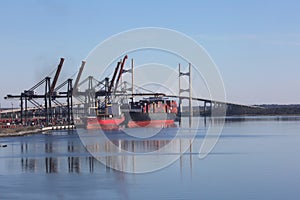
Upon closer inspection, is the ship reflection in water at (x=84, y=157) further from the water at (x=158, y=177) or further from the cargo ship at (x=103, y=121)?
the cargo ship at (x=103, y=121)

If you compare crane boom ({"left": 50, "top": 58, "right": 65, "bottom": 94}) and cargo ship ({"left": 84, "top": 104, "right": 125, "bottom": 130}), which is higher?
crane boom ({"left": 50, "top": 58, "right": 65, "bottom": 94})

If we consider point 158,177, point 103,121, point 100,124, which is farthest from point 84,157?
point 103,121

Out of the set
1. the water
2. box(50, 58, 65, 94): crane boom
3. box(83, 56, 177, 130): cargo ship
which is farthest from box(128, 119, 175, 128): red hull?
the water

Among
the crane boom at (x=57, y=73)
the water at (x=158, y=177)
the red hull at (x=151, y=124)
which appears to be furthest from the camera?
the red hull at (x=151, y=124)

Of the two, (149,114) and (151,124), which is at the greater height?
(149,114)

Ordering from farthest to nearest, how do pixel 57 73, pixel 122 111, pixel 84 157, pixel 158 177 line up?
pixel 122 111 → pixel 57 73 → pixel 84 157 → pixel 158 177

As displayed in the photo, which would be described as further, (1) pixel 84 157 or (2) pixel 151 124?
(2) pixel 151 124

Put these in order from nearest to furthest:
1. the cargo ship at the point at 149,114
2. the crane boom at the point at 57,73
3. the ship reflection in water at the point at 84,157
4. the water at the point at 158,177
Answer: the water at the point at 158,177, the ship reflection in water at the point at 84,157, the crane boom at the point at 57,73, the cargo ship at the point at 149,114

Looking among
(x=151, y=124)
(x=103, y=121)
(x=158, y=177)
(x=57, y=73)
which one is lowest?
(x=158, y=177)

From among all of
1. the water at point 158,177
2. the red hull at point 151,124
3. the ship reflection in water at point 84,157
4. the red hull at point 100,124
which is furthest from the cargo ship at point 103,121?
the water at point 158,177

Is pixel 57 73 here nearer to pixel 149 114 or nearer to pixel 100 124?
pixel 100 124

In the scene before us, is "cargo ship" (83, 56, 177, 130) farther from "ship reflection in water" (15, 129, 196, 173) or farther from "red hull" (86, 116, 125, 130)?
"ship reflection in water" (15, 129, 196, 173)

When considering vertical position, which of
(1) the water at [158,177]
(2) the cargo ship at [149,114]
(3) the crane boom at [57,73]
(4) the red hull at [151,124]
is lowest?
(1) the water at [158,177]

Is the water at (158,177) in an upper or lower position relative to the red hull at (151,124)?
lower
